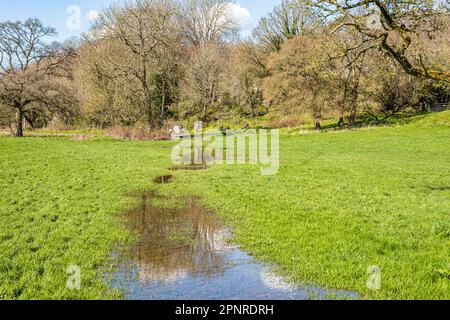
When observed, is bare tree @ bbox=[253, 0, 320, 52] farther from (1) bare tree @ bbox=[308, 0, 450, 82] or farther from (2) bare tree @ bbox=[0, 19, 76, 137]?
(1) bare tree @ bbox=[308, 0, 450, 82]

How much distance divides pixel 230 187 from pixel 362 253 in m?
7.40

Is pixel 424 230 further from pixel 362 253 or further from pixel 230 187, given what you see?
pixel 230 187

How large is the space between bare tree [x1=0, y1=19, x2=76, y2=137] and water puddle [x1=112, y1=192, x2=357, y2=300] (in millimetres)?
35702

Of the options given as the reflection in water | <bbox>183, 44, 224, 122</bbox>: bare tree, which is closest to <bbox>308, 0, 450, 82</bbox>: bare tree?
the reflection in water

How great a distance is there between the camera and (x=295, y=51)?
1800 inches

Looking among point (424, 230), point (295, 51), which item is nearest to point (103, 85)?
point (295, 51)

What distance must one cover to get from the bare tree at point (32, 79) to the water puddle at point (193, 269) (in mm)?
35702

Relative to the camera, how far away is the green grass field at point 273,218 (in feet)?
22.0

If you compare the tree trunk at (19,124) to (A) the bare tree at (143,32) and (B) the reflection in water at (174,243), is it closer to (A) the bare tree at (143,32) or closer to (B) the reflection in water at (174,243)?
(A) the bare tree at (143,32)

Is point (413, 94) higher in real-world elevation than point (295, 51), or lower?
lower

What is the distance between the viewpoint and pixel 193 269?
741cm

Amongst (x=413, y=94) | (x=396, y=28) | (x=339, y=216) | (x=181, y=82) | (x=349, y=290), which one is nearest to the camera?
(x=349, y=290)

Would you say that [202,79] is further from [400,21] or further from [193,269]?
[193,269]

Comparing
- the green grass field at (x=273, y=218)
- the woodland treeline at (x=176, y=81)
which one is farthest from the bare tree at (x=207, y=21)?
the green grass field at (x=273, y=218)
